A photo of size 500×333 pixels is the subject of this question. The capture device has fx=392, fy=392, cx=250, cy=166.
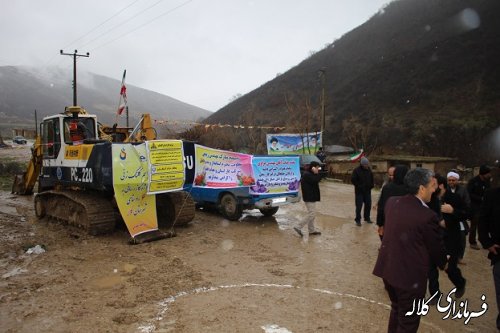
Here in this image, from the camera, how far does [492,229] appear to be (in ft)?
14.3

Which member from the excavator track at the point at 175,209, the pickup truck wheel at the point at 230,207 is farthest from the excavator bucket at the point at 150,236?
the pickup truck wheel at the point at 230,207

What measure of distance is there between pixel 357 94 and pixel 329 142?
14.9 meters

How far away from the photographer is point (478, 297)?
18.5ft

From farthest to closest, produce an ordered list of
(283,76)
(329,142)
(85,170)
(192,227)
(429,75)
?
(283,76)
(429,75)
(329,142)
(192,227)
(85,170)

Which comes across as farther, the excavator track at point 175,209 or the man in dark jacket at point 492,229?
the excavator track at point 175,209

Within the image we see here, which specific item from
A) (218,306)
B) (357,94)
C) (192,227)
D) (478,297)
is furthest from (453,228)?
(357,94)

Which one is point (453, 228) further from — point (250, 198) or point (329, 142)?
point (329, 142)

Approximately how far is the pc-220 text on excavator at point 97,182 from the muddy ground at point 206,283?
0.44m

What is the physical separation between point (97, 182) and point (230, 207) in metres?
3.52

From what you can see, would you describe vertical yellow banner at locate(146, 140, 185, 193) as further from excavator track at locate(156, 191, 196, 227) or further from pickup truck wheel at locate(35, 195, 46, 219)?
pickup truck wheel at locate(35, 195, 46, 219)

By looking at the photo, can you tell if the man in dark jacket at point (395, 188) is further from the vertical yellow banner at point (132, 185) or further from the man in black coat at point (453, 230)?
the vertical yellow banner at point (132, 185)

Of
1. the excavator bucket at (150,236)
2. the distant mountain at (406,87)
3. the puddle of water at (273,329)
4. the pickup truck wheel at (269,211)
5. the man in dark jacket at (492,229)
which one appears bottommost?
the puddle of water at (273,329)

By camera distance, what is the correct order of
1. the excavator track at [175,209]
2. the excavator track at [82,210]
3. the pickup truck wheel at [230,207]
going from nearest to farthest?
the excavator track at [82,210]
the excavator track at [175,209]
the pickup truck wheel at [230,207]

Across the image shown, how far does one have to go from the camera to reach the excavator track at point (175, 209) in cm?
969
